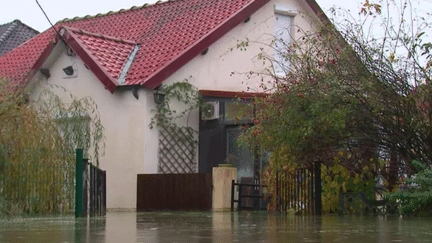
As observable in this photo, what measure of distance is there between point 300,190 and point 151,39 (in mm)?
10308

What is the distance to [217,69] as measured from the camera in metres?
29.3

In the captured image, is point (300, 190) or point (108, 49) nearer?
point (300, 190)

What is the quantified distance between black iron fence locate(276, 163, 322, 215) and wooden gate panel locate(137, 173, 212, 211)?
369 cm

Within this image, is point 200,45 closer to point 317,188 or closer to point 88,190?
point 317,188

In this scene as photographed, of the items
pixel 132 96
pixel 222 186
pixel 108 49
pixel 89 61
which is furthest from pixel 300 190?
pixel 108 49

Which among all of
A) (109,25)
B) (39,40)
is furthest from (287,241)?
(39,40)

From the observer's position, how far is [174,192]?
26844mm

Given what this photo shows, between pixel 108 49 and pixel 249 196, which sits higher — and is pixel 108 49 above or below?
above

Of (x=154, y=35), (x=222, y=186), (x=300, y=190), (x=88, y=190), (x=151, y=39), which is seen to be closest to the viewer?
(x=88, y=190)

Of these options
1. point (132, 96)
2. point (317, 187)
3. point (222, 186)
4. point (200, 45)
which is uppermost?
point (200, 45)

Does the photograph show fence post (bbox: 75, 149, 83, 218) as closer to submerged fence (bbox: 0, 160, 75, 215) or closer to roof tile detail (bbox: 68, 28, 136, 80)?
submerged fence (bbox: 0, 160, 75, 215)

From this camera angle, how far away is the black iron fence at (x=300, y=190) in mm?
21250

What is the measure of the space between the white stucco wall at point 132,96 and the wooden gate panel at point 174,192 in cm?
42

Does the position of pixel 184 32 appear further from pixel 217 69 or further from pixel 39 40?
pixel 39 40
